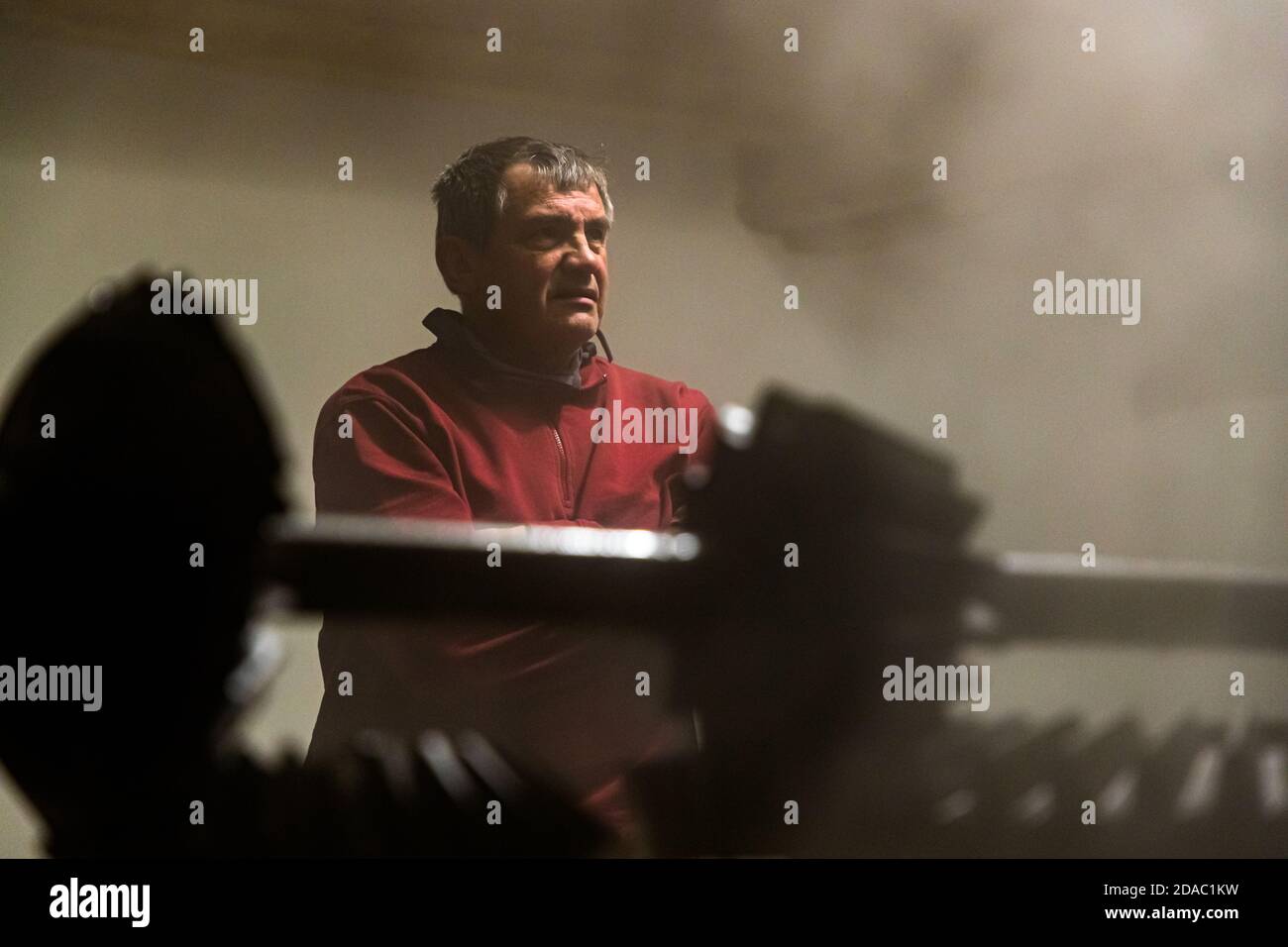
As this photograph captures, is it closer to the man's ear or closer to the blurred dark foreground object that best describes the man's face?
Result: the man's ear

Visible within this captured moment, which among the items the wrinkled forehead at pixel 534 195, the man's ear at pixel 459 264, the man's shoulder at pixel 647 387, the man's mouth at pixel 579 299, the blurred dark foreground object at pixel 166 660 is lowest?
the blurred dark foreground object at pixel 166 660

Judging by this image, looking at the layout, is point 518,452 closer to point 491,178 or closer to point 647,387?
point 647,387

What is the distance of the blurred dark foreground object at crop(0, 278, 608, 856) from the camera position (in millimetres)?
1236

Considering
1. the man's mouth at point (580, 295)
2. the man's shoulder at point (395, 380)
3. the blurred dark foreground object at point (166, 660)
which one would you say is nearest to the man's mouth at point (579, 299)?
the man's mouth at point (580, 295)

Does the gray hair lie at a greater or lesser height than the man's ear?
greater

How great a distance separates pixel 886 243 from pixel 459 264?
491 mm

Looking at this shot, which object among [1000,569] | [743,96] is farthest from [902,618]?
[743,96]

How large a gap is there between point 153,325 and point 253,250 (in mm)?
139

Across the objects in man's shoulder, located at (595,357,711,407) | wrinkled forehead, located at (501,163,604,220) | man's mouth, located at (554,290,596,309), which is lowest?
man's shoulder, located at (595,357,711,407)

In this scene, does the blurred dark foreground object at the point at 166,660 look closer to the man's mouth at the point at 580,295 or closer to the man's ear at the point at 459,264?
the man's ear at the point at 459,264

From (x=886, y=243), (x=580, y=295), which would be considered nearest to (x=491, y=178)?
(x=580, y=295)

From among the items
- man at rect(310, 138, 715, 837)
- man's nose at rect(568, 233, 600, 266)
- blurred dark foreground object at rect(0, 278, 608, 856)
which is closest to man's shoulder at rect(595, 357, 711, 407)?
man at rect(310, 138, 715, 837)

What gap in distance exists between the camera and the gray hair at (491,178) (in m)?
1.27

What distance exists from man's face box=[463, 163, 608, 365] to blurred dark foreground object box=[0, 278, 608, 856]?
0.30m
